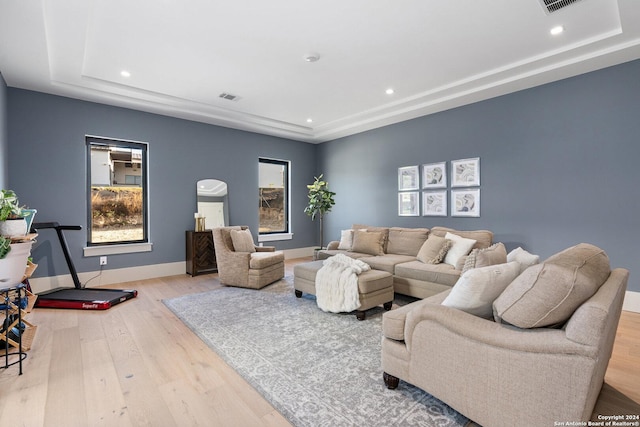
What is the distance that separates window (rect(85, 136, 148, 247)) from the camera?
16.0 feet

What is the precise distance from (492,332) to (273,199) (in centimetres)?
599

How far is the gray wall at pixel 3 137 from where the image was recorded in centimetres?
377

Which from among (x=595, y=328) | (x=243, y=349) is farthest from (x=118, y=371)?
(x=595, y=328)

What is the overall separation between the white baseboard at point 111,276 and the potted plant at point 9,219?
2542 mm

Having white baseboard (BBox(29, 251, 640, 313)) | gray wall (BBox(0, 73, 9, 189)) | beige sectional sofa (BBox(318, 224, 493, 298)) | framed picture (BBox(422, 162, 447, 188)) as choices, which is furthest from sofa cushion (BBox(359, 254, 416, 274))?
gray wall (BBox(0, 73, 9, 189))

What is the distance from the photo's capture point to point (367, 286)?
335cm

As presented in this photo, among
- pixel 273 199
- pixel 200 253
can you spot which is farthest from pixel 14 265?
pixel 273 199

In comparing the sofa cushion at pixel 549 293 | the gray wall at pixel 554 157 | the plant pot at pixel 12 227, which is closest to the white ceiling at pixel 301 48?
the gray wall at pixel 554 157

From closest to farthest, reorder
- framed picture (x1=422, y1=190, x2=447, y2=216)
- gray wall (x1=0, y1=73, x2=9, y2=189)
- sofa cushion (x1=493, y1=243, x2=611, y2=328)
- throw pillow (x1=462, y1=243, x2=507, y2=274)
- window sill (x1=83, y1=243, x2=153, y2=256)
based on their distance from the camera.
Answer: sofa cushion (x1=493, y1=243, x2=611, y2=328) < throw pillow (x1=462, y1=243, x2=507, y2=274) < gray wall (x1=0, y1=73, x2=9, y2=189) < window sill (x1=83, y1=243, x2=153, y2=256) < framed picture (x1=422, y1=190, x2=447, y2=216)

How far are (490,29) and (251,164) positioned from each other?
4739mm

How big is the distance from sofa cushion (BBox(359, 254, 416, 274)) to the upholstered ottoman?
59 cm

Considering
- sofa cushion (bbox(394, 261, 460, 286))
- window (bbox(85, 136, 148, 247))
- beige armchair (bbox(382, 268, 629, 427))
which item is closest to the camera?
beige armchair (bbox(382, 268, 629, 427))

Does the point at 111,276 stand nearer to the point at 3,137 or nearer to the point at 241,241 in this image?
the point at 241,241

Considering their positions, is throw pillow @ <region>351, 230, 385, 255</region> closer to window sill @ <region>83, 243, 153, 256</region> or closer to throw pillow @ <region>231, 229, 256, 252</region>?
throw pillow @ <region>231, 229, 256, 252</region>
